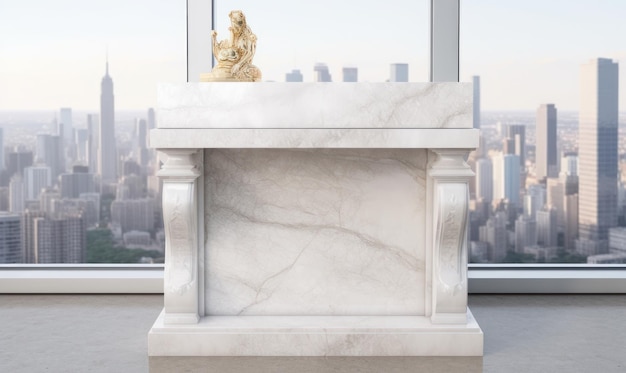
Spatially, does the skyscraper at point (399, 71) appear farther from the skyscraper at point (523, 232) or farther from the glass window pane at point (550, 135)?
the skyscraper at point (523, 232)

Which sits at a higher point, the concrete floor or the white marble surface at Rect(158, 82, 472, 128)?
the white marble surface at Rect(158, 82, 472, 128)

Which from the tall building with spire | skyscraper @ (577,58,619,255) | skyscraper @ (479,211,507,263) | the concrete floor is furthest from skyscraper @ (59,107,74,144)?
skyscraper @ (577,58,619,255)

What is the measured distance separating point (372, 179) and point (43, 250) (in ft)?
5.25

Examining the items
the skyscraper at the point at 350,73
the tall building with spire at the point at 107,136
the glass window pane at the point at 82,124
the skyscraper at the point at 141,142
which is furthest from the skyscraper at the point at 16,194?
the skyscraper at the point at 350,73

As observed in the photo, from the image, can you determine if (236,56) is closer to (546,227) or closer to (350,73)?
(350,73)

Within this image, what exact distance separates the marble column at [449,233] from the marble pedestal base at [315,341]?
0.07 m

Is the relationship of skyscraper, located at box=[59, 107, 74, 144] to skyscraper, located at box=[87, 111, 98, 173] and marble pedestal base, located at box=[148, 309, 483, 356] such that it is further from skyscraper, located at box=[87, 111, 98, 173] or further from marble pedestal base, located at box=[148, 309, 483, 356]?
marble pedestal base, located at box=[148, 309, 483, 356]

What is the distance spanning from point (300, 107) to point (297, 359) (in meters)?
0.75

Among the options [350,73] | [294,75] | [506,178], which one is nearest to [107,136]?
[294,75]

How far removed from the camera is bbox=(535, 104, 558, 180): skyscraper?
336 centimetres

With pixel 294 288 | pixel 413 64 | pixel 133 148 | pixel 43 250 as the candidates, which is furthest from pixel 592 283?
pixel 43 250

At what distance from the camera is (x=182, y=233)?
7.95 feet

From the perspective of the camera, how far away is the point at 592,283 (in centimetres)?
326

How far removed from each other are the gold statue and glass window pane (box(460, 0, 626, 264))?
1.11 m
